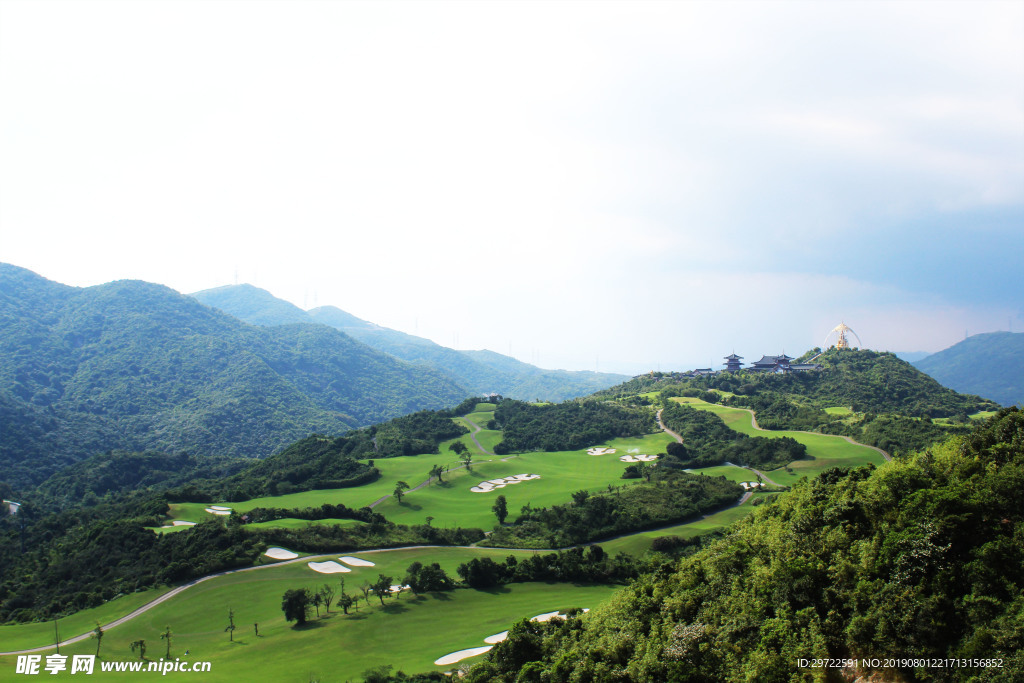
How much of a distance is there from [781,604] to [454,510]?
200 feet

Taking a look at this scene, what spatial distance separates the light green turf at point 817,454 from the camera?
8056 centimetres

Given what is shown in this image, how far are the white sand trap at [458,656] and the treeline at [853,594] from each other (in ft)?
29.4

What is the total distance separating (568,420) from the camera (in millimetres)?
131750

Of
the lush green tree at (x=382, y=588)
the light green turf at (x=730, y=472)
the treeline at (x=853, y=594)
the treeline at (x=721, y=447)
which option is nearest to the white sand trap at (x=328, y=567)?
the lush green tree at (x=382, y=588)

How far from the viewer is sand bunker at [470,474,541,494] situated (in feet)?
290

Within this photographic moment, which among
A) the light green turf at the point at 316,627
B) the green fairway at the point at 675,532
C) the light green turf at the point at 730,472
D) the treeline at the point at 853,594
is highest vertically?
the treeline at the point at 853,594

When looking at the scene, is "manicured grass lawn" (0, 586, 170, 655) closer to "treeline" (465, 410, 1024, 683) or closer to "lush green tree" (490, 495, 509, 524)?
"treeline" (465, 410, 1024, 683)

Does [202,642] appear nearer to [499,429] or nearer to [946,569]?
[946,569]

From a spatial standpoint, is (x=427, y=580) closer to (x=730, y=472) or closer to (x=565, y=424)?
(x=730, y=472)

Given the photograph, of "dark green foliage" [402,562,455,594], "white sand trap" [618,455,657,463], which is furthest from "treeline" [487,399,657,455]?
"dark green foliage" [402,562,455,594]

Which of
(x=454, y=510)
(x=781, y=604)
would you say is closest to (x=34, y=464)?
(x=454, y=510)

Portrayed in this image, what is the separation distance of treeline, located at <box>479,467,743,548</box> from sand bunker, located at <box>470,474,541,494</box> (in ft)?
51.1

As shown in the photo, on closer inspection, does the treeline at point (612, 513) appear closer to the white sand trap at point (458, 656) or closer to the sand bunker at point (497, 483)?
the sand bunker at point (497, 483)

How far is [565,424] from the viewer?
128 metres
